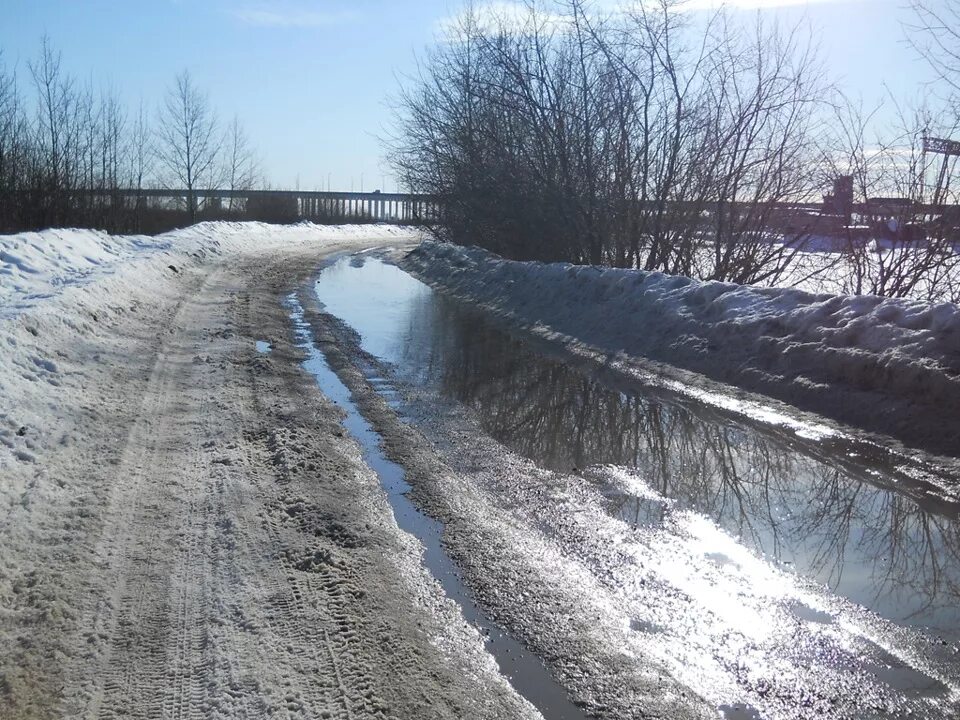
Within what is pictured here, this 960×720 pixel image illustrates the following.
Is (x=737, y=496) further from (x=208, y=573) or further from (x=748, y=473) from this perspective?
(x=208, y=573)

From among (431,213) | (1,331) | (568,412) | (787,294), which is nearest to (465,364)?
(568,412)

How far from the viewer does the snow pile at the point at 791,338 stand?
290 inches

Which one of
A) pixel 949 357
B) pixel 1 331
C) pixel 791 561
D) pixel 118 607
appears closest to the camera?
pixel 118 607

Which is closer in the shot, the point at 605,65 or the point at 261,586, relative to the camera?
the point at 261,586

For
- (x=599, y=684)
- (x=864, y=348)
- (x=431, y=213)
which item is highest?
(x=431, y=213)

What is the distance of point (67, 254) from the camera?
17828mm

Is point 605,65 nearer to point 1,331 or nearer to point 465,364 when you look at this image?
point 465,364

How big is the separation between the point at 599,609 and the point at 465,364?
6.99 metres

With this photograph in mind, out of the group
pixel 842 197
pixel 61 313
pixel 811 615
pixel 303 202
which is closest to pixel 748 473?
pixel 811 615

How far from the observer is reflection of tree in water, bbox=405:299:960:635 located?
183 inches

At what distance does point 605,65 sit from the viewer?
61.9 feet

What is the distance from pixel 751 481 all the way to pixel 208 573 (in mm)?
3978

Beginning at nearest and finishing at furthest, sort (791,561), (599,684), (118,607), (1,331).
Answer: (599,684) → (118,607) → (791,561) → (1,331)

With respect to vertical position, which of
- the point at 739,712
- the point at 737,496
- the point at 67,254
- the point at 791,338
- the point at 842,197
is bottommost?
the point at 739,712
